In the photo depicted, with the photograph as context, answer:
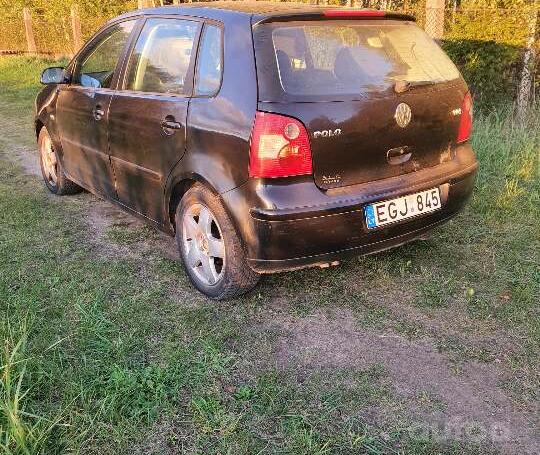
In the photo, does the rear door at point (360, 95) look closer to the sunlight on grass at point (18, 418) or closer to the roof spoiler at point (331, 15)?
the roof spoiler at point (331, 15)

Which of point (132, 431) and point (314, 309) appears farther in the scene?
point (314, 309)

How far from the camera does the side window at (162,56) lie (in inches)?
134

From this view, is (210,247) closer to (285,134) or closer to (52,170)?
(285,134)

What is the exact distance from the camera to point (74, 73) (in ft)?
15.4

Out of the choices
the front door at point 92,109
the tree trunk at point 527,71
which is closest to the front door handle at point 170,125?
the front door at point 92,109

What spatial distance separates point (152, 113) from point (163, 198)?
1.78ft

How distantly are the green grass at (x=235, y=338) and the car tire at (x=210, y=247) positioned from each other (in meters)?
0.12

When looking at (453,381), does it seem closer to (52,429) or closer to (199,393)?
(199,393)

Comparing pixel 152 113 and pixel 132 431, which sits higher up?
pixel 152 113

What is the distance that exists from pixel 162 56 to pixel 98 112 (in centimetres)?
82

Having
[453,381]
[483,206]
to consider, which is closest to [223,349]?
[453,381]

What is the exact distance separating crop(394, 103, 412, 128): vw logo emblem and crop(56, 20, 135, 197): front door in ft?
6.90

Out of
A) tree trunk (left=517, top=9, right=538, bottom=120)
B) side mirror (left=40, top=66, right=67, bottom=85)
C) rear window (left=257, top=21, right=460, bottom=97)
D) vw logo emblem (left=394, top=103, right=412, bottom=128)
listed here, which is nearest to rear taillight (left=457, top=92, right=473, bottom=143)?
rear window (left=257, top=21, right=460, bottom=97)

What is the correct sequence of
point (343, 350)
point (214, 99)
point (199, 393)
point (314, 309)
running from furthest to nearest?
point (314, 309), point (214, 99), point (343, 350), point (199, 393)
